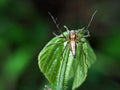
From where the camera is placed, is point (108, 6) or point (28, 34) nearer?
point (28, 34)

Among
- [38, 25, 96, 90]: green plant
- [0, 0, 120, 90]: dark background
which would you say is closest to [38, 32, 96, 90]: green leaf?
[38, 25, 96, 90]: green plant

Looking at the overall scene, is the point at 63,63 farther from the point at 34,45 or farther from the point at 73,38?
the point at 34,45

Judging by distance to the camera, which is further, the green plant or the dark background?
the dark background

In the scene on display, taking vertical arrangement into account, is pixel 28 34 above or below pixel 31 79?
above

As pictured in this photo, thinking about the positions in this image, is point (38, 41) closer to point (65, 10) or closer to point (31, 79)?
point (31, 79)

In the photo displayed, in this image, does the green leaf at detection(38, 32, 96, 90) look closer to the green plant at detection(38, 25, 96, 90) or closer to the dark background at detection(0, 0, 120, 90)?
the green plant at detection(38, 25, 96, 90)

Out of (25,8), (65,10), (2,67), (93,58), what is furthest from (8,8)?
(93,58)
